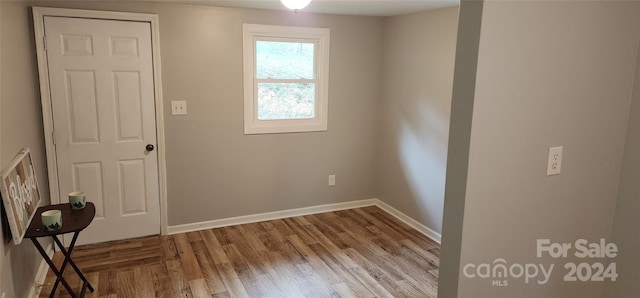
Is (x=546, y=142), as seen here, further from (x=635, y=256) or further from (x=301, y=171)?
(x=301, y=171)

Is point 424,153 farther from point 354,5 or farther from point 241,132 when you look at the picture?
point 241,132

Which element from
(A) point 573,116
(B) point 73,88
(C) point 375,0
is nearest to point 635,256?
(A) point 573,116

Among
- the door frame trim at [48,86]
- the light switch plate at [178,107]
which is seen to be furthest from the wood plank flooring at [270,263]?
the light switch plate at [178,107]

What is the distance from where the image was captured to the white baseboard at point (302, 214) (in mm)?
3877

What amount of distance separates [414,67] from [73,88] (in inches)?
113

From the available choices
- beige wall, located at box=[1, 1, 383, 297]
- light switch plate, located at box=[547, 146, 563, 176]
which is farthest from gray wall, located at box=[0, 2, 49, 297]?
light switch plate, located at box=[547, 146, 563, 176]

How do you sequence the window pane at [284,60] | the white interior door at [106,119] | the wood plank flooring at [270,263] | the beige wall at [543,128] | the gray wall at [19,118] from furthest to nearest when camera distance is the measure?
the window pane at [284,60] → the white interior door at [106,119] → the wood plank flooring at [270,263] → the gray wall at [19,118] → the beige wall at [543,128]

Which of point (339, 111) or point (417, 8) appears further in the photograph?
point (339, 111)

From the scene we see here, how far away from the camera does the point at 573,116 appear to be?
1.65 m

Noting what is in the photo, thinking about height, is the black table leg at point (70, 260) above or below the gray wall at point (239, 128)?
below

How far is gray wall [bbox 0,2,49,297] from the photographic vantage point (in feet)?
7.30

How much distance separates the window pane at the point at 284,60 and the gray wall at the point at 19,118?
5.84 ft

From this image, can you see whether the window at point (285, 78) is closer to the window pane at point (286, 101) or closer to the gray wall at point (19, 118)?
the window pane at point (286, 101)

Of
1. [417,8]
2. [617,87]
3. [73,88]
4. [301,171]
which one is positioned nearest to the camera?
[617,87]
